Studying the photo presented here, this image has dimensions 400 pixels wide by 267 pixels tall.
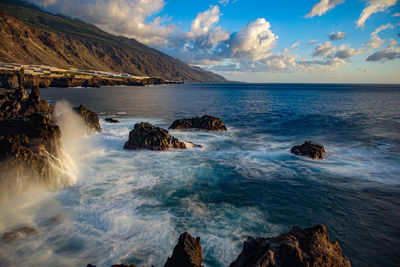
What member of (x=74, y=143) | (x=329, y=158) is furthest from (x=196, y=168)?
(x=74, y=143)

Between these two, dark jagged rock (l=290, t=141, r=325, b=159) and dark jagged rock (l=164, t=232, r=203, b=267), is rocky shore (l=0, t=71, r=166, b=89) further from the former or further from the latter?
dark jagged rock (l=164, t=232, r=203, b=267)

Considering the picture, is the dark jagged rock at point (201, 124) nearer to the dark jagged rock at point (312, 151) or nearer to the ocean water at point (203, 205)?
the ocean water at point (203, 205)

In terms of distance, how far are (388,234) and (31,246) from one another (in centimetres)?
1350

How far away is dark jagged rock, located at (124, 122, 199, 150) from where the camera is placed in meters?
19.6

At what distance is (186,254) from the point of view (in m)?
5.49

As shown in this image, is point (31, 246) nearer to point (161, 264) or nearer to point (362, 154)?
point (161, 264)

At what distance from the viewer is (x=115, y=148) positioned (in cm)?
2019

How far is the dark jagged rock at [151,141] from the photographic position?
19.6 m

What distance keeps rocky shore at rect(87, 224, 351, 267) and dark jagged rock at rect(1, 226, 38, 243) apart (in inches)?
191

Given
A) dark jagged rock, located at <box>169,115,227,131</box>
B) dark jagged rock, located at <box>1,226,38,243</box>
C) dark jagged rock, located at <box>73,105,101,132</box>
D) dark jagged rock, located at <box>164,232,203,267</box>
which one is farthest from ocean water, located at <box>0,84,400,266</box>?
dark jagged rock, located at <box>169,115,227,131</box>

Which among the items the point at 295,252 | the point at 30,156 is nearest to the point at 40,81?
the point at 30,156

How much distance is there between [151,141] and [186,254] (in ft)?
48.7

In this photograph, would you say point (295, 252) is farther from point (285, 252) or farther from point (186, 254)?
point (186, 254)

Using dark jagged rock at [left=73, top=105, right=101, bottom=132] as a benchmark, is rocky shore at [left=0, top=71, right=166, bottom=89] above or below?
above
